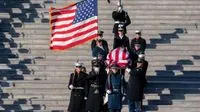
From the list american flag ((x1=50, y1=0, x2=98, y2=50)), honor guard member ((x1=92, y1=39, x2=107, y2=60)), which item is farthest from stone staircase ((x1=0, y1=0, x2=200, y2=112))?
american flag ((x1=50, y1=0, x2=98, y2=50))

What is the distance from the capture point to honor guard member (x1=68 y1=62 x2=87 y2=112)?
21.1m

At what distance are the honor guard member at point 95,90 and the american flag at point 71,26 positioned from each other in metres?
1.00

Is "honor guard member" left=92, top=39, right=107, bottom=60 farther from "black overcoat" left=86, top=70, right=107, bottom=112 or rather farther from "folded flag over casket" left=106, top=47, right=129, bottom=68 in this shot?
"black overcoat" left=86, top=70, right=107, bottom=112

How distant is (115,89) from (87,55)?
460cm

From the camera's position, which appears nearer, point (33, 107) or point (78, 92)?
point (78, 92)

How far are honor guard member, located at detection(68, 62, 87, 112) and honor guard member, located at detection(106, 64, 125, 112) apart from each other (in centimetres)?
79

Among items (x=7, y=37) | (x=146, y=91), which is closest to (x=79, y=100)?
(x=146, y=91)

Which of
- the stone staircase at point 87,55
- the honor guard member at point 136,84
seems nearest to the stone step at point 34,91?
the stone staircase at point 87,55

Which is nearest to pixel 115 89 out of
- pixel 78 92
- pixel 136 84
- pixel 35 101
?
pixel 136 84

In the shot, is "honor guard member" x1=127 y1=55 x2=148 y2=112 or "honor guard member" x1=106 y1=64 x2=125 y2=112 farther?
"honor guard member" x1=127 y1=55 x2=148 y2=112

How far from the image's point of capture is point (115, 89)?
20.7m

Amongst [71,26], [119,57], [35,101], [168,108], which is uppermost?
[71,26]

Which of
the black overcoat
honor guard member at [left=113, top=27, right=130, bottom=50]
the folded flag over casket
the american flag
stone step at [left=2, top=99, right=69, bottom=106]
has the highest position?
the american flag

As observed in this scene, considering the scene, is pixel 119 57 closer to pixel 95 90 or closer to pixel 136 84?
pixel 136 84
